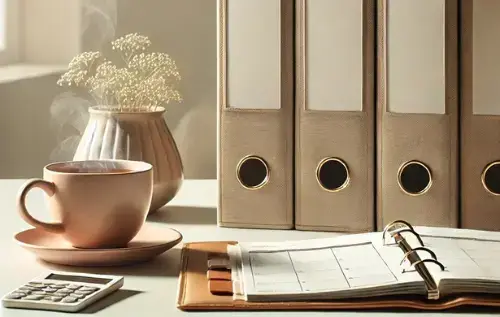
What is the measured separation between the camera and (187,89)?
1.41 metres

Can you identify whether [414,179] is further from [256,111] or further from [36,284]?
[36,284]

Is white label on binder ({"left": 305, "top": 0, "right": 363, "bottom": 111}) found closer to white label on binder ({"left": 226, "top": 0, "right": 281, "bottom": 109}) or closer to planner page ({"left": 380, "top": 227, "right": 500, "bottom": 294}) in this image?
white label on binder ({"left": 226, "top": 0, "right": 281, "bottom": 109})

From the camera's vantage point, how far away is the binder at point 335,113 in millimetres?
964

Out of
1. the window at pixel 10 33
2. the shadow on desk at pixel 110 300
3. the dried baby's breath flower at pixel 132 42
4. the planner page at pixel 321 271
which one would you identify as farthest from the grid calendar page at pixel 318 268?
the window at pixel 10 33

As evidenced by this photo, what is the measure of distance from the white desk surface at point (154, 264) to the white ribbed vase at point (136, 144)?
5cm

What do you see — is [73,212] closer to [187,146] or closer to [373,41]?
[373,41]

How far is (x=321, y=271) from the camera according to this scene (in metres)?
0.78

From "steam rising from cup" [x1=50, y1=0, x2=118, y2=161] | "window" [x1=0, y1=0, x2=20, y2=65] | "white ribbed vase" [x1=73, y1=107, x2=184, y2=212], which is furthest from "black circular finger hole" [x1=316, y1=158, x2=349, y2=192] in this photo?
"window" [x1=0, y1=0, x2=20, y2=65]

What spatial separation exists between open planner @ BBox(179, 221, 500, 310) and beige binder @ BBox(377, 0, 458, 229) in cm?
7

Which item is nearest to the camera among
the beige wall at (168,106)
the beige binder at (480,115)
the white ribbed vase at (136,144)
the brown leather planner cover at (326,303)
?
the brown leather planner cover at (326,303)

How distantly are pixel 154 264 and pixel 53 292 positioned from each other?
6.0 inches

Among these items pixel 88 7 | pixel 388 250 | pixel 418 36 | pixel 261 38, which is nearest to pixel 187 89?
pixel 88 7

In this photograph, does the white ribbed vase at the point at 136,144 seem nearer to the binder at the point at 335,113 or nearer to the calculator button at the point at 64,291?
the binder at the point at 335,113

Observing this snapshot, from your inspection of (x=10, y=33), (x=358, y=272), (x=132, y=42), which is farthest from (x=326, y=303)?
(x=10, y=33)
